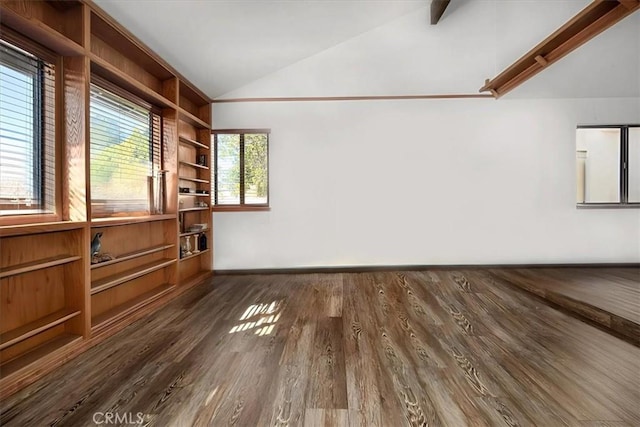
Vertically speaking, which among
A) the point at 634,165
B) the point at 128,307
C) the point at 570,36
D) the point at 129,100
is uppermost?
the point at 570,36

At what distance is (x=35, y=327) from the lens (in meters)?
1.91

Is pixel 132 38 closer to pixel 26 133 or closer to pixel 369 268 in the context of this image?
pixel 26 133

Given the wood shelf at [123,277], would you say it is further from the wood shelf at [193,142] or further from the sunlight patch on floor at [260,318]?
the wood shelf at [193,142]

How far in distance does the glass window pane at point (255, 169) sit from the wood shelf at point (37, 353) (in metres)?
2.72

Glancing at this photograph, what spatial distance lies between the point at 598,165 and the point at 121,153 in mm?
6322

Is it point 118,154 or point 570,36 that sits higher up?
point 570,36

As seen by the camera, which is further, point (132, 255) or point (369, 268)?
point (369, 268)

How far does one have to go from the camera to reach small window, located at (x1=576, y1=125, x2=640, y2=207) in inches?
178

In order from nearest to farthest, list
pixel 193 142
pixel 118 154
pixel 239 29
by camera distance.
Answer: pixel 118 154
pixel 239 29
pixel 193 142

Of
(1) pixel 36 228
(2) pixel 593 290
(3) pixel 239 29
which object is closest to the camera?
(1) pixel 36 228

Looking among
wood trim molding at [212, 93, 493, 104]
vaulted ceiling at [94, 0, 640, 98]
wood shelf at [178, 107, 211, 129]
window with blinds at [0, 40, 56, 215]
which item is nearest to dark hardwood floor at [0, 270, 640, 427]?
window with blinds at [0, 40, 56, 215]

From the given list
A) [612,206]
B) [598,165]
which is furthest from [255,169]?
[612,206]

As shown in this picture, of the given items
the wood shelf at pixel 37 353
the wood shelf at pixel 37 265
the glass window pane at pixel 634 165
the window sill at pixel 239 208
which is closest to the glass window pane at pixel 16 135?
the wood shelf at pixel 37 265

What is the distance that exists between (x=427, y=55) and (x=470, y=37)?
65 centimetres
